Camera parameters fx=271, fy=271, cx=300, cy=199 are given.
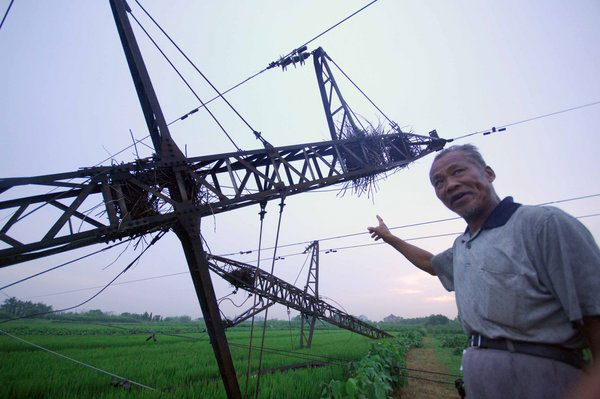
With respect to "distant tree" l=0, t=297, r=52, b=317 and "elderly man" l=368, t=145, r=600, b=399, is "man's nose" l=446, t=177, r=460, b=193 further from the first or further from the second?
"distant tree" l=0, t=297, r=52, b=317

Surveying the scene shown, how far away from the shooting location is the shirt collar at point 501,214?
1.60 meters

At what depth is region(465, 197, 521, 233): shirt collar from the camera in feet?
5.25

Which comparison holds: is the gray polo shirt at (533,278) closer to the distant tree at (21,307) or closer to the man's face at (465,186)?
the man's face at (465,186)

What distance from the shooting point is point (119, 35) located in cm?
488

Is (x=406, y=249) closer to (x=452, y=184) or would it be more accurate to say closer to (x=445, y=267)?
(x=445, y=267)

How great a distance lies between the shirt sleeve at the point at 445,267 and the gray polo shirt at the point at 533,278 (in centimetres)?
53

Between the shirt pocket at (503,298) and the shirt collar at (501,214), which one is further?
the shirt collar at (501,214)

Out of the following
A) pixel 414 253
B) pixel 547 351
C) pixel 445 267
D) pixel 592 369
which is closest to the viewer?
pixel 592 369

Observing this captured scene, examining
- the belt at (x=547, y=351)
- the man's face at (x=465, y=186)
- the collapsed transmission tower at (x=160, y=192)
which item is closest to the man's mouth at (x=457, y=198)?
the man's face at (x=465, y=186)

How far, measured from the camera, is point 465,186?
1812 mm

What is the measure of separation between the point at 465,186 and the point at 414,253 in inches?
33.2

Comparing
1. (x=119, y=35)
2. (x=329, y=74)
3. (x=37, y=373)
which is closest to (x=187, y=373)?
(x=37, y=373)

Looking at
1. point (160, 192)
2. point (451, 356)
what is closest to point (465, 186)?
point (160, 192)

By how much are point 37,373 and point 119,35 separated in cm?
1031
